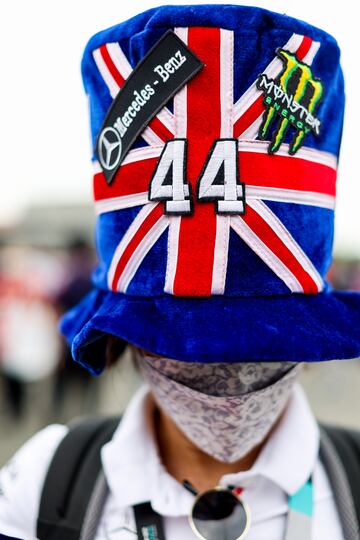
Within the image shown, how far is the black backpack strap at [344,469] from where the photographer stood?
1274 mm

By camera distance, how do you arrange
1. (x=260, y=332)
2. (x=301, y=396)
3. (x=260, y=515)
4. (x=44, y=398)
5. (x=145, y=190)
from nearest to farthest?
1. (x=260, y=332)
2. (x=145, y=190)
3. (x=260, y=515)
4. (x=301, y=396)
5. (x=44, y=398)

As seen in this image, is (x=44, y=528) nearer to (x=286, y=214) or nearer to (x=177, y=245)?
(x=177, y=245)

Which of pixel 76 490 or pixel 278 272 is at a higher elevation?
pixel 278 272

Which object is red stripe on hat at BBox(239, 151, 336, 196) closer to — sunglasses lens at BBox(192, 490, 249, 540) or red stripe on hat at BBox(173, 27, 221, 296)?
red stripe on hat at BBox(173, 27, 221, 296)

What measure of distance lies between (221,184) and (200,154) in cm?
7

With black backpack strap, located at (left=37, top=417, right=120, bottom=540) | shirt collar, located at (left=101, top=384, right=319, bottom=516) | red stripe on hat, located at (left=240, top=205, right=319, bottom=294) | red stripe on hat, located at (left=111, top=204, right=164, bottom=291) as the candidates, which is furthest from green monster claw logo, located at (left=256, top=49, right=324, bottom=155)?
black backpack strap, located at (left=37, top=417, right=120, bottom=540)

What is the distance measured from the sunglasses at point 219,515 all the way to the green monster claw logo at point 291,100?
0.73m

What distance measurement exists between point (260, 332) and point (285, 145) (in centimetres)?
37

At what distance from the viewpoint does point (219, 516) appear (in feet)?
4.25

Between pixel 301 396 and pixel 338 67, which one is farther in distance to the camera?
pixel 301 396

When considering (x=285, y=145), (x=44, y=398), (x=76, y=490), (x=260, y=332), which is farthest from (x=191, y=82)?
(x=44, y=398)

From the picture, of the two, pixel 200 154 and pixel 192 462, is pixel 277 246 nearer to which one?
pixel 200 154

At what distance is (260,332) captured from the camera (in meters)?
1.10

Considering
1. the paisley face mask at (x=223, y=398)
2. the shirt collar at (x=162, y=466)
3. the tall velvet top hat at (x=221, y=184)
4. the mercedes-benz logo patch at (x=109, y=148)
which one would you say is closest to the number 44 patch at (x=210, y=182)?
the tall velvet top hat at (x=221, y=184)
